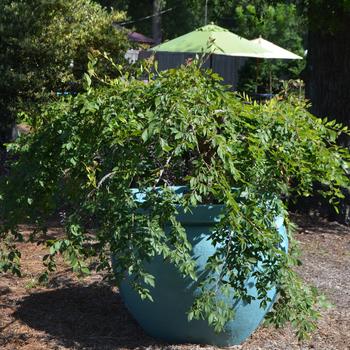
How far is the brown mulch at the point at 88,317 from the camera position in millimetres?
4910

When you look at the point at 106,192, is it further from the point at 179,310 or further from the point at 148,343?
the point at 148,343

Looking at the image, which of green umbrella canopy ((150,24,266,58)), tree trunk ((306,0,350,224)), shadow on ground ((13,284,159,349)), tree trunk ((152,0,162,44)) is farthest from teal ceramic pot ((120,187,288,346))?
tree trunk ((152,0,162,44))

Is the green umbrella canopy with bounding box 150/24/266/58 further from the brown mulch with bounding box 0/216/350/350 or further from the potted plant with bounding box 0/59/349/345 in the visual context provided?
the potted plant with bounding box 0/59/349/345

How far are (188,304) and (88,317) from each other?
1115 millimetres

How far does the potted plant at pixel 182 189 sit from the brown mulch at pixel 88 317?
272 millimetres

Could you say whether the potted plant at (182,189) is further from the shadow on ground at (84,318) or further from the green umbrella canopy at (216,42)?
the green umbrella canopy at (216,42)

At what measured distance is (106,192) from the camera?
4223mm

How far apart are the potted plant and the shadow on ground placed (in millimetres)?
261

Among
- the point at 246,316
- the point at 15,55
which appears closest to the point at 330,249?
the point at 246,316

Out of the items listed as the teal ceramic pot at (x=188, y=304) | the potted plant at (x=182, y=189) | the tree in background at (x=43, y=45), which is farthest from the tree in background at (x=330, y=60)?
the teal ceramic pot at (x=188, y=304)

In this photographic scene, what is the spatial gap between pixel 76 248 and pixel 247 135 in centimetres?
121

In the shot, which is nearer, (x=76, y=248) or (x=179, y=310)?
(x=76, y=248)

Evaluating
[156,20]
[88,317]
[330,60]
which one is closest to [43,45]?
[330,60]

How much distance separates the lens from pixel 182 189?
4.75 metres
